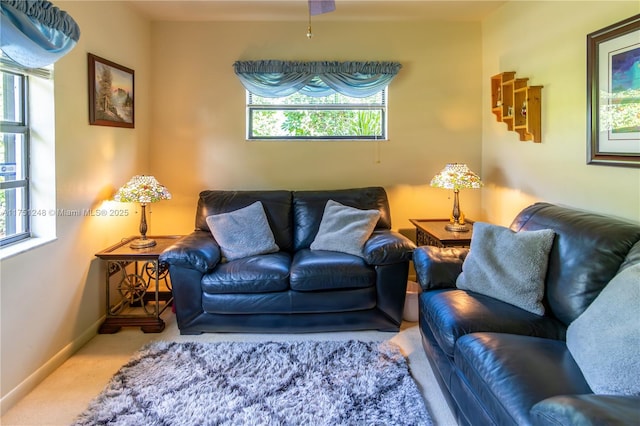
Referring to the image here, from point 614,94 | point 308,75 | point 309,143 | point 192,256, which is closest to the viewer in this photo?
point 614,94

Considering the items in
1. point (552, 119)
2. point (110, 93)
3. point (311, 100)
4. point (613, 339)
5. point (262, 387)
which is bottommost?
point (262, 387)

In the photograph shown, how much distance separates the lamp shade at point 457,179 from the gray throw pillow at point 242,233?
145 cm

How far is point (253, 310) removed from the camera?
9.09 ft

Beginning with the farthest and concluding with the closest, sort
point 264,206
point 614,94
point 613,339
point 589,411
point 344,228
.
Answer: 1. point 264,206
2. point 344,228
3. point 614,94
4. point 613,339
5. point 589,411

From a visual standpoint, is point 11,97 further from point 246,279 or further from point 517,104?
point 517,104

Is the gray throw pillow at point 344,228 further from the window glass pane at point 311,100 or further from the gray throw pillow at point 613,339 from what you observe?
the gray throw pillow at point 613,339

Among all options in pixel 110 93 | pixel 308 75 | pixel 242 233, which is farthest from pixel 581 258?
pixel 110 93

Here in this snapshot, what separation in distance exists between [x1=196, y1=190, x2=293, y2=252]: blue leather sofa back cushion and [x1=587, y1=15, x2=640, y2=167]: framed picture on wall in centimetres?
218

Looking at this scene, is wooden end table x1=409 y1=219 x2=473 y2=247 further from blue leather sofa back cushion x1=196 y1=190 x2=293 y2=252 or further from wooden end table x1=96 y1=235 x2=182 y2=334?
wooden end table x1=96 y1=235 x2=182 y2=334

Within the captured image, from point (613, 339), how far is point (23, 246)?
281 cm

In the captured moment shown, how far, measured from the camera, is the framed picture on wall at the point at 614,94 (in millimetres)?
2057

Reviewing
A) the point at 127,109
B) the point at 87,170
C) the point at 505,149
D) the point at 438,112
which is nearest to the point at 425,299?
the point at 505,149

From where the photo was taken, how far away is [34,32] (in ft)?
6.54

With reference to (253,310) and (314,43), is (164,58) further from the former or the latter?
(253,310)
